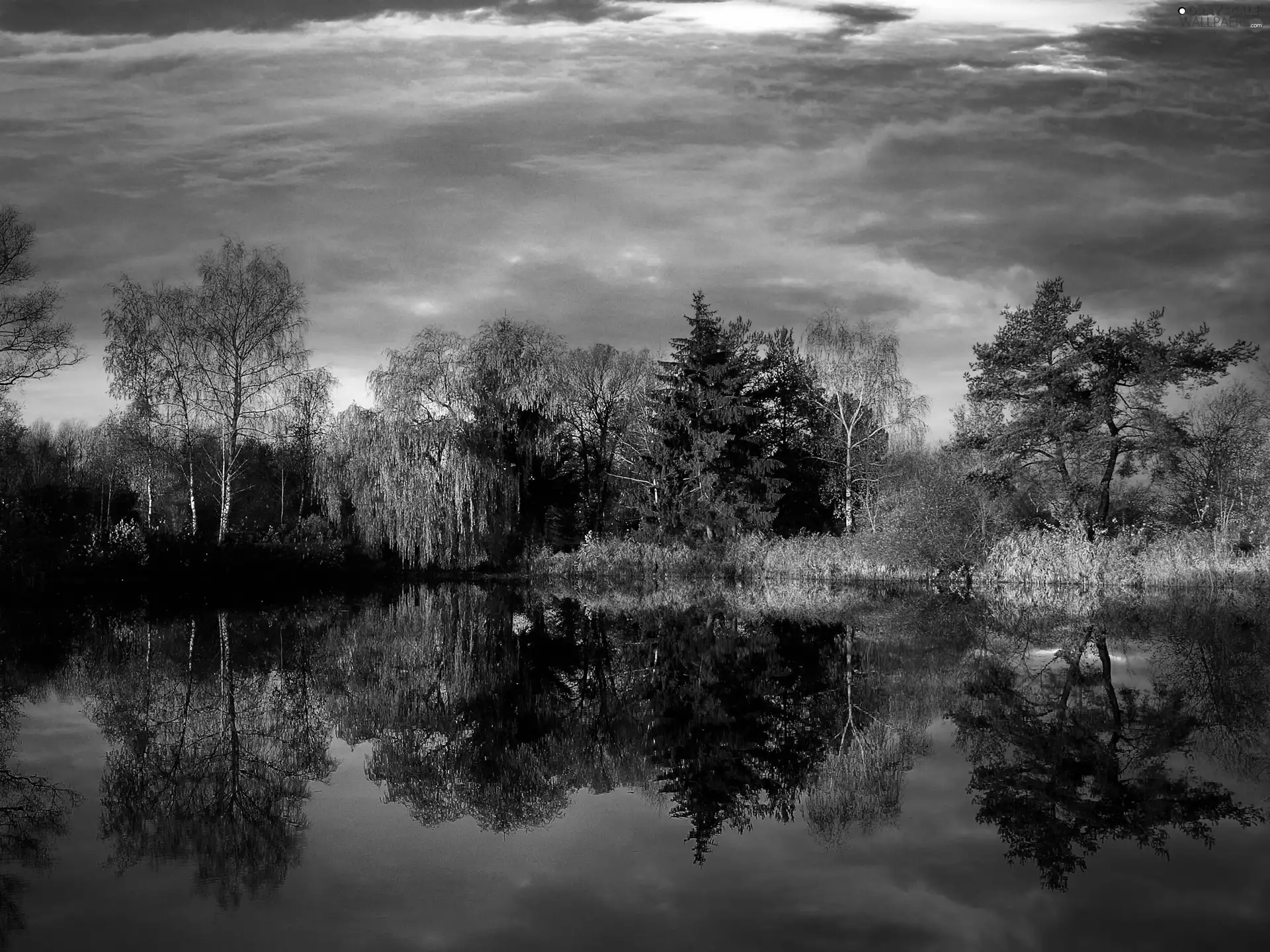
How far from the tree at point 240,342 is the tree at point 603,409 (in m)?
12.6

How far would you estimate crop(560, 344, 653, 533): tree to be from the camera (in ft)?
125

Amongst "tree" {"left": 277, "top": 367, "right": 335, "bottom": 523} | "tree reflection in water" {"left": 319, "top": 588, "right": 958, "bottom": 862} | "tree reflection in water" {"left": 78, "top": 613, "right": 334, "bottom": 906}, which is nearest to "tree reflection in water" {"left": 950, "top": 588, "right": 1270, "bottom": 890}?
"tree reflection in water" {"left": 319, "top": 588, "right": 958, "bottom": 862}

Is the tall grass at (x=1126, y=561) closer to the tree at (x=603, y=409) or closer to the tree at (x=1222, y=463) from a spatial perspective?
the tree at (x=1222, y=463)

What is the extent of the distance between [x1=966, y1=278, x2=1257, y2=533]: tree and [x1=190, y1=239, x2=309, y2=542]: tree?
70.1ft

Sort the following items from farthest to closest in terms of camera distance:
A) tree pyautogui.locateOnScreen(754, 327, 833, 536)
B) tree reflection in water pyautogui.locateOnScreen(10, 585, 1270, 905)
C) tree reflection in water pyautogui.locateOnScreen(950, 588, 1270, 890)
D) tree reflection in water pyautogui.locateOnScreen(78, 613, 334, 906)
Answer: tree pyautogui.locateOnScreen(754, 327, 833, 536) → tree reflection in water pyautogui.locateOnScreen(10, 585, 1270, 905) → tree reflection in water pyautogui.locateOnScreen(950, 588, 1270, 890) → tree reflection in water pyautogui.locateOnScreen(78, 613, 334, 906)

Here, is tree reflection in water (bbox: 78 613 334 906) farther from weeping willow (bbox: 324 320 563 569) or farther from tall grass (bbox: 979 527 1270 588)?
tall grass (bbox: 979 527 1270 588)

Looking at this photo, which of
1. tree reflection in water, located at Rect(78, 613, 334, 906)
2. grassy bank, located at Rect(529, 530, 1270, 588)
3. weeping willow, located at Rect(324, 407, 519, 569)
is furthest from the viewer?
weeping willow, located at Rect(324, 407, 519, 569)

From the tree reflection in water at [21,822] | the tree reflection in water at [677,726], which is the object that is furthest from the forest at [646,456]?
the tree reflection in water at [21,822]

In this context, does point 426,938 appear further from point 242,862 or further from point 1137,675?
point 1137,675

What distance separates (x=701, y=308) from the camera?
34.0 m

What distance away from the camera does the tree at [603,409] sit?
38.1 metres

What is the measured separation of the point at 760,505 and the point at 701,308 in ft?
24.6

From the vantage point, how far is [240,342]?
27250 mm

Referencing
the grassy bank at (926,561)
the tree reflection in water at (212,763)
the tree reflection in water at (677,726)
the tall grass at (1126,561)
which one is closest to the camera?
the tree reflection in water at (212,763)
